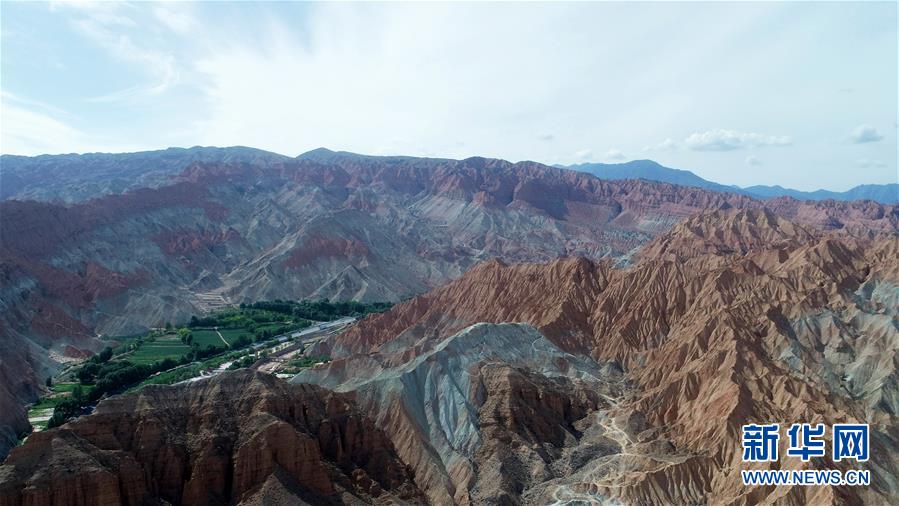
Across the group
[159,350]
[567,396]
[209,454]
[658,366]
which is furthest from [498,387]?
[159,350]

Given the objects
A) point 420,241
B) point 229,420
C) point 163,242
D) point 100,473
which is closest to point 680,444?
point 229,420

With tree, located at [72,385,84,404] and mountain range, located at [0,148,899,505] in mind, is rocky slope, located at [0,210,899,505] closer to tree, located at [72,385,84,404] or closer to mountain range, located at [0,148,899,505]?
mountain range, located at [0,148,899,505]

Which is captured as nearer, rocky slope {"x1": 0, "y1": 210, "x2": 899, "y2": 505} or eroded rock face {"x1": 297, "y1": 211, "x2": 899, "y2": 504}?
rocky slope {"x1": 0, "y1": 210, "x2": 899, "y2": 505}

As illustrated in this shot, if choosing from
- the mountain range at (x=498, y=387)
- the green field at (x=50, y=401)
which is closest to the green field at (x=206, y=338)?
the mountain range at (x=498, y=387)

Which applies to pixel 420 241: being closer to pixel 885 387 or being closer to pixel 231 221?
pixel 231 221

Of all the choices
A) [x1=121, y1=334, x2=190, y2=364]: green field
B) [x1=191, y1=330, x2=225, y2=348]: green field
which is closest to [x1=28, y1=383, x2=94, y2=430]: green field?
[x1=121, y1=334, x2=190, y2=364]: green field

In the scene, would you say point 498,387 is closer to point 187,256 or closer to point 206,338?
point 206,338
